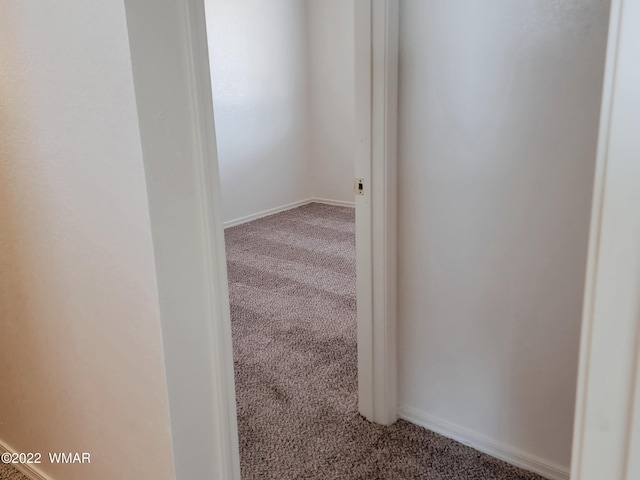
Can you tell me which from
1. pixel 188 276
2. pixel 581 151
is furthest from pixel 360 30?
pixel 188 276

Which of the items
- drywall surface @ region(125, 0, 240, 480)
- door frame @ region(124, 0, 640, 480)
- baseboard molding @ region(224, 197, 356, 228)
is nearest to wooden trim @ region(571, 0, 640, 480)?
door frame @ region(124, 0, 640, 480)

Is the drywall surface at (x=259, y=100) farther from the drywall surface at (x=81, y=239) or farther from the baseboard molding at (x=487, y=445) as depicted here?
the drywall surface at (x=81, y=239)

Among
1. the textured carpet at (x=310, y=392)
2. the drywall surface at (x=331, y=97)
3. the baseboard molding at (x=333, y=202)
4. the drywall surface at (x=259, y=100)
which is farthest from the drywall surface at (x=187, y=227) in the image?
the baseboard molding at (x=333, y=202)

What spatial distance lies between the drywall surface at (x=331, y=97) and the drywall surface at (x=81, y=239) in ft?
13.0

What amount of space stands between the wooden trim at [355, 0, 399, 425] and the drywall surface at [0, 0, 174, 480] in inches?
35.0

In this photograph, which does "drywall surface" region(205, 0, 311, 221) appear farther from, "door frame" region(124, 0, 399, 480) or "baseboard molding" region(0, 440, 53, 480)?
"door frame" region(124, 0, 399, 480)

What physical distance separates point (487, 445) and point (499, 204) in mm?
791

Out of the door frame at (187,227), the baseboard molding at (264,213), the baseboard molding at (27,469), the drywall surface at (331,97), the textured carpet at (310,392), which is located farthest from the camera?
the drywall surface at (331,97)

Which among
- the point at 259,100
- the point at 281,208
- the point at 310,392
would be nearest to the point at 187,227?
the point at 310,392

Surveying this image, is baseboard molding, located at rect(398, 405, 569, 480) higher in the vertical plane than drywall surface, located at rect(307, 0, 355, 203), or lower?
lower

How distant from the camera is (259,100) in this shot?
4.82m

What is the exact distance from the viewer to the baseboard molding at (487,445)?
5.25 feet

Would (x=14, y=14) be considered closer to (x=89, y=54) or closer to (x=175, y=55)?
(x=89, y=54)

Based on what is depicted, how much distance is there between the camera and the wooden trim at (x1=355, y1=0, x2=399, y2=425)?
158 centimetres
